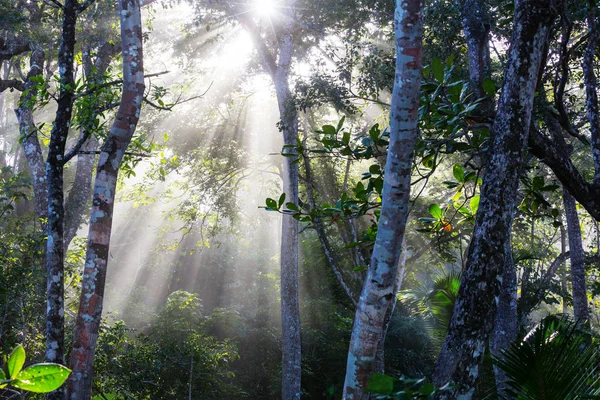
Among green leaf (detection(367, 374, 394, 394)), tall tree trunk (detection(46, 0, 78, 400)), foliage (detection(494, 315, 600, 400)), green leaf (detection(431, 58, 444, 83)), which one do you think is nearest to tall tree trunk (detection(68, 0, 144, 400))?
tall tree trunk (detection(46, 0, 78, 400))

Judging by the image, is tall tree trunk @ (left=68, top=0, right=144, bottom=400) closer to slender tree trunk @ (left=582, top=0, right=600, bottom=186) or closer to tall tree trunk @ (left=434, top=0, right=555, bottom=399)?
tall tree trunk @ (left=434, top=0, right=555, bottom=399)

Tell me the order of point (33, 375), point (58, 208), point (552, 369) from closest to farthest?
point (33, 375) < point (552, 369) < point (58, 208)

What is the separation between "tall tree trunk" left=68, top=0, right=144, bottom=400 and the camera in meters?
4.05

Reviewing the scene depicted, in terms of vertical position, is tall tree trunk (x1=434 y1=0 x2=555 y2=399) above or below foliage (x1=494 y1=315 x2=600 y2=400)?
above

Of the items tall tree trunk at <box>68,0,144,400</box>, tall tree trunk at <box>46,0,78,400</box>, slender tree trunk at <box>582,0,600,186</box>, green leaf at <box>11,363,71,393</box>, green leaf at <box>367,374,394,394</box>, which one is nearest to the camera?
green leaf at <box>11,363,71,393</box>

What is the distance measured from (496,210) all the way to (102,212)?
3.06m

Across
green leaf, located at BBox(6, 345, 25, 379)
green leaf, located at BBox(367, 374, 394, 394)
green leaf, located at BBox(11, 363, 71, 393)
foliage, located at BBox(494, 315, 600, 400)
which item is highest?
green leaf, located at BBox(6, 345, 25, 379)

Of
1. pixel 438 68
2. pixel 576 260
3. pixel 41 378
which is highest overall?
pixel 438 68

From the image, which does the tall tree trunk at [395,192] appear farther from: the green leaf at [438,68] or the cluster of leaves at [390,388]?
the cluster of leaves at [390,388]

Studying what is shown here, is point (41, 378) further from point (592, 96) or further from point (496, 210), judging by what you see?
point (592, 96)

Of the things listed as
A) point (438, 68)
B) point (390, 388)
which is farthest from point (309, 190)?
point (390, 388)

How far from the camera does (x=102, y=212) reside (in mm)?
4266

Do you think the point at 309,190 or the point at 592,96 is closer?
the point at 592,96

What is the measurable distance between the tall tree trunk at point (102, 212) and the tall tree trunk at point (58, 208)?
0.36m
